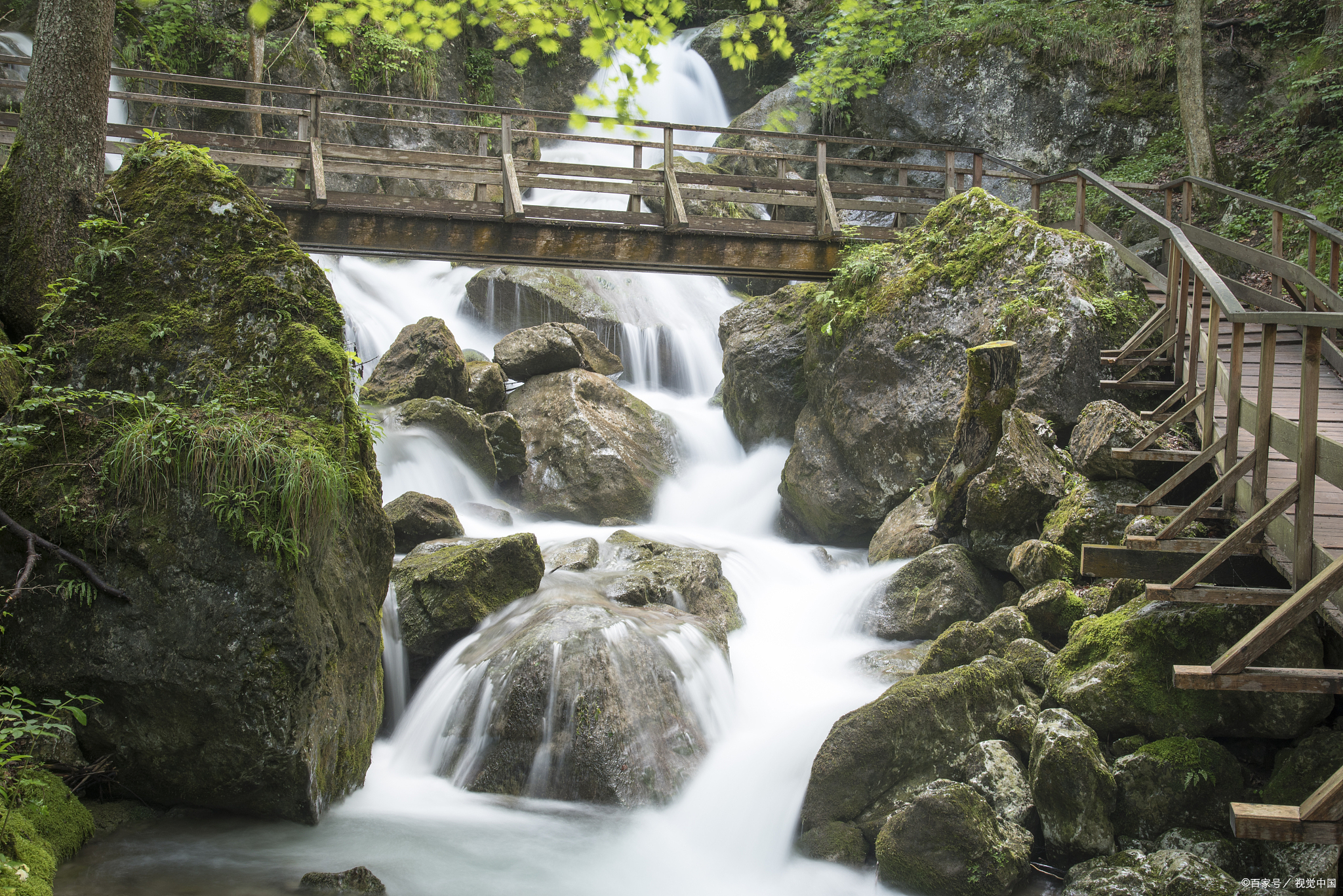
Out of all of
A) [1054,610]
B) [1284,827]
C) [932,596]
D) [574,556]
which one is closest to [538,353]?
[574,556]

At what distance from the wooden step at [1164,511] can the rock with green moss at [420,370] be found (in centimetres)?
903

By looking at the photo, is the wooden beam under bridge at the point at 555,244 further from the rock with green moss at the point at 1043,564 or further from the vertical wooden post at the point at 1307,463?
the vertical wooden post at the point at 1307,463

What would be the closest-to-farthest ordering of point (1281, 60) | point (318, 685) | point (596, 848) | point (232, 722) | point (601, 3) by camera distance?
point (232, 722)
point (318, 685)
point (596, 848)
point (601, 3)
point (1281, 60)

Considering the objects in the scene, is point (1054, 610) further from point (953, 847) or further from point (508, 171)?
point (508, 171)

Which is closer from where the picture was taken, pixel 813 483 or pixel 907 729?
pixel 907 729

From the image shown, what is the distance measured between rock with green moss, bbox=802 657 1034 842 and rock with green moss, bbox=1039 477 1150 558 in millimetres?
1782

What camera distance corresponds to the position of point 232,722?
4668mm

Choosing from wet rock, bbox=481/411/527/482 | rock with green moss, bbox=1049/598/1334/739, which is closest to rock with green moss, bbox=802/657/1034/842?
rock with green moss, bbox=1049/598/1334/739

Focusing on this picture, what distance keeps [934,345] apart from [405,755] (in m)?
6.74

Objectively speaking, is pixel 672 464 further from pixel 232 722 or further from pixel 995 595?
pixel 232 722

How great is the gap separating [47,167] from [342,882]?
4.76m

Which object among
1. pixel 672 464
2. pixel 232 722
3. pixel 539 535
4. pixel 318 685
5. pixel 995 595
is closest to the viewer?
pixel 232 722

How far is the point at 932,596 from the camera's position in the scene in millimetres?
7699

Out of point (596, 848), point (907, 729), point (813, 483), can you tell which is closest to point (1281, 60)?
point (813, 483)
